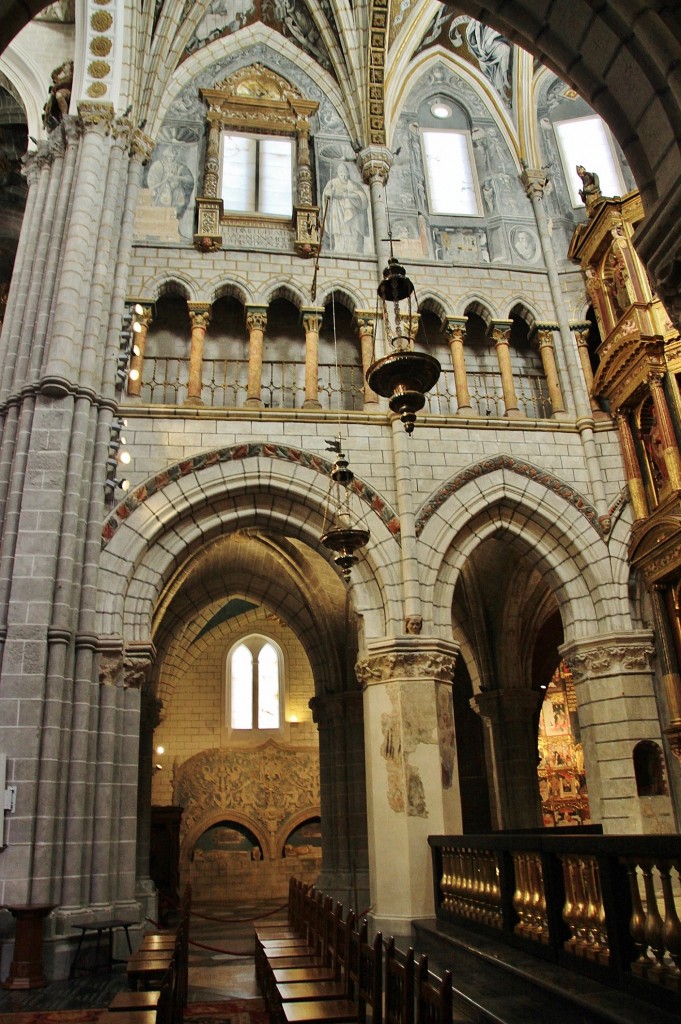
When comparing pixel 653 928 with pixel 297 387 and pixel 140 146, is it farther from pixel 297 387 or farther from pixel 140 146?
pixel 140 146

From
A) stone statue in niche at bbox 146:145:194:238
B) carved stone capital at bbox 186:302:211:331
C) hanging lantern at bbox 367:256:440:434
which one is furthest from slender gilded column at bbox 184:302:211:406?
hanging lantern at bbox 367:256:440:434

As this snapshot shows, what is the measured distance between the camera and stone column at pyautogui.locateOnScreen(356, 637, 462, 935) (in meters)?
9.64

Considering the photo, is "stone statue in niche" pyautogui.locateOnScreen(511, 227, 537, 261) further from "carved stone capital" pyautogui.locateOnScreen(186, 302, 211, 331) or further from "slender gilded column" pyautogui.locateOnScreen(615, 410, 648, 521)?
"carved stone capital" pyautogui.locateOnScreen(186, 302, 211, 331)

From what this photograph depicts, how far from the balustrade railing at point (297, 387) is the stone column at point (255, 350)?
0.29 m

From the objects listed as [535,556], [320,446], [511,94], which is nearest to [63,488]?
A: [320,446]

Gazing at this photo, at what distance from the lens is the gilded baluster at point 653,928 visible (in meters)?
4.24

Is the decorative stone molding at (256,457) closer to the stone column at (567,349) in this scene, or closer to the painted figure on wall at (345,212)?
the stone column at (567,349)

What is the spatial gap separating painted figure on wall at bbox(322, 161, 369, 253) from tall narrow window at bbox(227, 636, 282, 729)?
35.6 feet

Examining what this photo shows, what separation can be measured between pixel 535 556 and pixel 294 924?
6169 millimetres

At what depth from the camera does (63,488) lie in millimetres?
9953

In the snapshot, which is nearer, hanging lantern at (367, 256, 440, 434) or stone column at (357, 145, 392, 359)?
hanging lantern at (367, 256, 440, 434)

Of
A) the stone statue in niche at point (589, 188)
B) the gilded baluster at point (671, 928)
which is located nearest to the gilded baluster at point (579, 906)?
the gilded baluster at point (671, 928)

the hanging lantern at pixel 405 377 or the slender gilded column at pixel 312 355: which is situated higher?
the slender gilded column at pixel 312 355

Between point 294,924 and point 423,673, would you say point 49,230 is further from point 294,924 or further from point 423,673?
point 294,924
